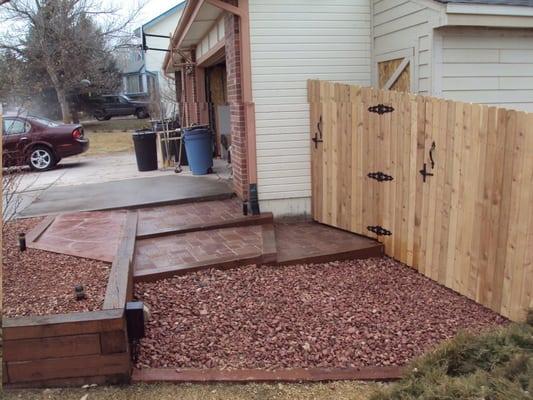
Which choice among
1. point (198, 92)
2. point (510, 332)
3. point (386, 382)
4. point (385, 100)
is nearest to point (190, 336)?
point (386, 382)

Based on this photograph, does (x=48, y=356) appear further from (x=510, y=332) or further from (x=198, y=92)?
(x=198, y=92)

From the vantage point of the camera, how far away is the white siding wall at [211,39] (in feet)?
27.7

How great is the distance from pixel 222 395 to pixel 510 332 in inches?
66.3

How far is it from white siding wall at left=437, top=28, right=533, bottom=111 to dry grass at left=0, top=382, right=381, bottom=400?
12.2 feet

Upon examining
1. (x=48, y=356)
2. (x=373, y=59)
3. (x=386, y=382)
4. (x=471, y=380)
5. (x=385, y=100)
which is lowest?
(x=386, y=382)

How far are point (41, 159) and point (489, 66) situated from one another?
11.3 metres

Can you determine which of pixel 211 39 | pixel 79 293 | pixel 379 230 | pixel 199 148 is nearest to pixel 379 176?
pixel 379 230

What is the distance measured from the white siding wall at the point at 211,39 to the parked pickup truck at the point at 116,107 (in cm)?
2138

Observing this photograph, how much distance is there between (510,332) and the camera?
8.32ft

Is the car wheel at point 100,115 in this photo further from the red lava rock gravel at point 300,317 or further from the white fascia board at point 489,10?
the white fascia board at point 489,10

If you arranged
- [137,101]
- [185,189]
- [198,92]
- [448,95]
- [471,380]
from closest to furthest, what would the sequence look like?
1. [471,380]
2. [448,95]
3. [185,189]
4. [198,92]
5. [137,101]

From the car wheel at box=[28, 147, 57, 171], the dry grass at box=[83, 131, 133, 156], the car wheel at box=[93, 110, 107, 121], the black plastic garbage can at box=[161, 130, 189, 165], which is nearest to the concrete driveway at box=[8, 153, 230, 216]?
the car wheel at box=[28, 147, 57, 171]

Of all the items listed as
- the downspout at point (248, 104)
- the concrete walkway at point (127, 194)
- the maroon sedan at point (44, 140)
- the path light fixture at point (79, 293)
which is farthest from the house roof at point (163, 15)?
the path light fixture at point (79, 293)

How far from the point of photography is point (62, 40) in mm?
27531
